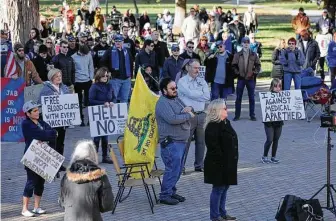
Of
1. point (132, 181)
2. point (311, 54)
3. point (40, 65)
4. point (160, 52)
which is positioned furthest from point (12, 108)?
point (311, 54)

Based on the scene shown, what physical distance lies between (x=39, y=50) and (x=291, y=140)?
19.2 ft

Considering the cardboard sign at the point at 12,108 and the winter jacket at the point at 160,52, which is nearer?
the cardboard sign at the point at 12,108

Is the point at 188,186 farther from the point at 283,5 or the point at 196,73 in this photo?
the point at 283,5

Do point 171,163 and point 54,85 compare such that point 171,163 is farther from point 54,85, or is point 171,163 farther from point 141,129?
point 54,85

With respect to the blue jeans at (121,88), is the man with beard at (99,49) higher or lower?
higher

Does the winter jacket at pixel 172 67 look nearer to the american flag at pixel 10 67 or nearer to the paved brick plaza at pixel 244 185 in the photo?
the paved brick plaza at pixel 244 185

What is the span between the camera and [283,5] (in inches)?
2498

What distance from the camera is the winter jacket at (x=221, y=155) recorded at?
428 inches

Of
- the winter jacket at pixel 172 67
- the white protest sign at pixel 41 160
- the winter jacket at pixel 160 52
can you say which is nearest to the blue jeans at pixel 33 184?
A: the white protest sign at pixel 41 160

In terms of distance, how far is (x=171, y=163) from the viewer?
39.7 feet

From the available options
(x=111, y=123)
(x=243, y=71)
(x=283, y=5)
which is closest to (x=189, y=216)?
(x=111, y=123)

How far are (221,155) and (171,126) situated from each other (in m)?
1.38

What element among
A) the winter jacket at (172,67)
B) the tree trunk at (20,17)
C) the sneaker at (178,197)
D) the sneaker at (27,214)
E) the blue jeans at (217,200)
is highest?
the tree trunk at (20,17)

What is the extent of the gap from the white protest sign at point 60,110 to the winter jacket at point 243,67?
5808mm
